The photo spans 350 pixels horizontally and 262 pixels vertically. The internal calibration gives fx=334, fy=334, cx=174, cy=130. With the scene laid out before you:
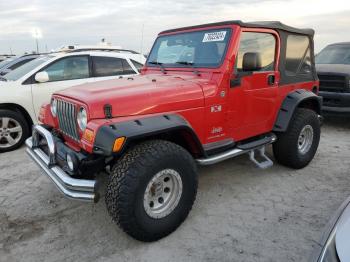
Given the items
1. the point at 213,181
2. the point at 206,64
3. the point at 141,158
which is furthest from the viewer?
the point at 213,181

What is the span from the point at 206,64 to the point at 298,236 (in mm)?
2078

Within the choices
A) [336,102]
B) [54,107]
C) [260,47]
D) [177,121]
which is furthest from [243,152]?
[336,102]

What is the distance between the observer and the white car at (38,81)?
5926 mm

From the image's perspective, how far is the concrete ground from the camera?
304 centimetres

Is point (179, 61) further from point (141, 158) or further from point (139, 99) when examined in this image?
point (141, 158)

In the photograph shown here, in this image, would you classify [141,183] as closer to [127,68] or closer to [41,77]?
[41,77]

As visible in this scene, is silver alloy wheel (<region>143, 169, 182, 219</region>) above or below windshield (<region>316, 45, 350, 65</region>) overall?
below

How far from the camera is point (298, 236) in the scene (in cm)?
325

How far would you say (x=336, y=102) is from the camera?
726 cm

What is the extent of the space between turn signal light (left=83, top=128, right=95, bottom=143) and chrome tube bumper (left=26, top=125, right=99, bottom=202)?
0.36 metres

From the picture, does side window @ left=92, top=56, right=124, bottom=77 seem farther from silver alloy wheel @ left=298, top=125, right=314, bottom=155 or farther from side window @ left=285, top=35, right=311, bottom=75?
silver alloy wheel @ left=298, top=125, right=314, bottom=155

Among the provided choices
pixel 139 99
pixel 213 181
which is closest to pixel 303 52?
pixel 213 181

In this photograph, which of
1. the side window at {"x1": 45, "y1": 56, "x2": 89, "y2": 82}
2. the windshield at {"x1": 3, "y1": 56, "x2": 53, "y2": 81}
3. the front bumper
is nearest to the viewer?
the windshield at {"x1": 3, "y1": 56, "x2": 53, "y2": 81}

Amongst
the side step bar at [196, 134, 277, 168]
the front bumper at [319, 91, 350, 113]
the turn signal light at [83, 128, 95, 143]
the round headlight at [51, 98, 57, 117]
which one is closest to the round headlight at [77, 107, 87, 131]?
the turn signal light at [83, 128, 95, 143]
